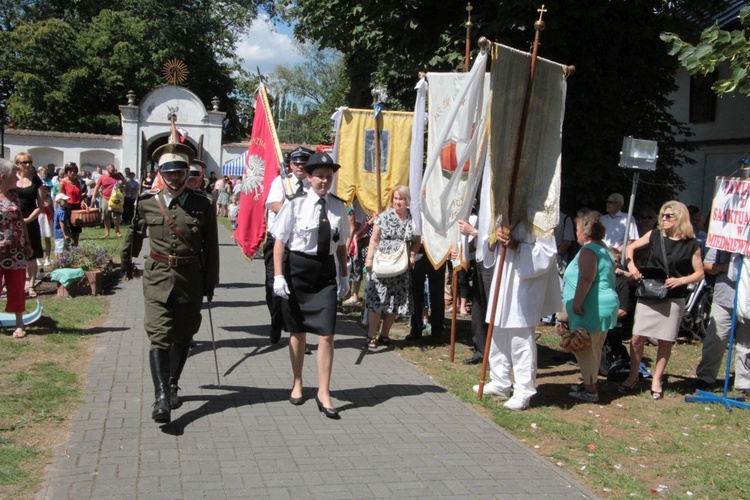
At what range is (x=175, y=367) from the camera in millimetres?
5992


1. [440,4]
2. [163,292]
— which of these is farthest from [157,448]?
[440,4]

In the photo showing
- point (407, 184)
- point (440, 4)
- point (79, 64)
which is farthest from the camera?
point (79, 64)

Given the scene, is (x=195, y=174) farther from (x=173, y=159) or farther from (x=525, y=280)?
(x=525, y=280)

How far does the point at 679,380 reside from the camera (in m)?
8.14

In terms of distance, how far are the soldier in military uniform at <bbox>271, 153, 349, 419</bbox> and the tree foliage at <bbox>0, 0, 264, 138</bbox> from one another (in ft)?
136

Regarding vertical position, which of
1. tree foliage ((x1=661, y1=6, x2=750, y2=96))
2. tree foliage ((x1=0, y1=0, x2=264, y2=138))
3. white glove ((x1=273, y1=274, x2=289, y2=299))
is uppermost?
tree foliage ((x1=0, y1=0, x2=264, y2=138))

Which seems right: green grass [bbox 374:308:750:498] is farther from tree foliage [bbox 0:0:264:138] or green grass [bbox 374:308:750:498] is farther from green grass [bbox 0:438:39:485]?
tree foliage [bbox 0:0:264:138]

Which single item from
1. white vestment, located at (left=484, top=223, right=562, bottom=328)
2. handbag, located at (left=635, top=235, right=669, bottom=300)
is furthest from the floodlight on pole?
white vestment, located at (left=484, top=223, right=562, bottom=328)

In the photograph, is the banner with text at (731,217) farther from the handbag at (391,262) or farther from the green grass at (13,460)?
the green grass at (13,460)

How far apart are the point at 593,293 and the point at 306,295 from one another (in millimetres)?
2697

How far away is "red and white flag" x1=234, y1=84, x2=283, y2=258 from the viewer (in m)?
8.64

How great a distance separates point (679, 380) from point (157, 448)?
5.71 m

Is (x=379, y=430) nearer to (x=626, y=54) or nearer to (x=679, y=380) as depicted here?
(x=679, y=380)

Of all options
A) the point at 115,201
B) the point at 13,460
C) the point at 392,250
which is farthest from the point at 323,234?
the point at 115,201
